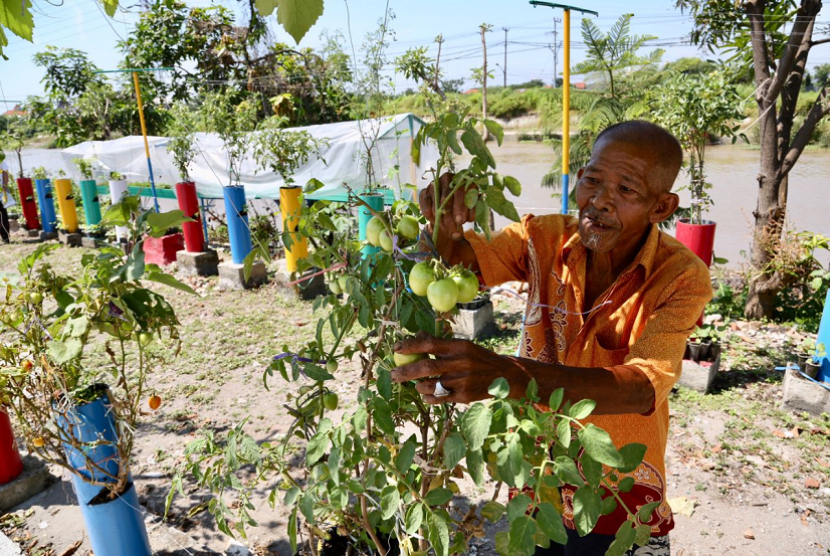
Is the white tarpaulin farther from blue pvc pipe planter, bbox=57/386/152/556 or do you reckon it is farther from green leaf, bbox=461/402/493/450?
green leaf, bbox=461/402/493/450

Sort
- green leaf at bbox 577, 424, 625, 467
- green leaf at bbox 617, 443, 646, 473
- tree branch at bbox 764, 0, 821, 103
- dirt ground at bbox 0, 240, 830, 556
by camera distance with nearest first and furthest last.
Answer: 1. green leaf at bbox 577, 424, 625, 467
2. green leaf at bbox 617, 443, 646, 473
3. dirt ground at bbox 0, 240, 830, 556
4. tree branch at bbox 764, 0, 821, 103

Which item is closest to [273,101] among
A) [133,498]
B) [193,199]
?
[193,199]

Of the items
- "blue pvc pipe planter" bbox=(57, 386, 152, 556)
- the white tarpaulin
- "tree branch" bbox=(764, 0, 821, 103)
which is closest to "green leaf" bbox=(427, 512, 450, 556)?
"blue pvc pipe planter" bbox=(57, 386, 152, 556)

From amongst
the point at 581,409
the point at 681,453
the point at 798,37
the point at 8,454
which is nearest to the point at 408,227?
the point at 581,409

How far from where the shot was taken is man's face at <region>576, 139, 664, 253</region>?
1589 millimetres

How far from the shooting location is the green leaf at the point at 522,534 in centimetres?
100

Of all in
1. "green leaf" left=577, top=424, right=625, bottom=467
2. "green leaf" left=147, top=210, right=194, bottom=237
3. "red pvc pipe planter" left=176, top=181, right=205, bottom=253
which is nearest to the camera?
"green leaf" left=577, top=424, right=625, bottom=467

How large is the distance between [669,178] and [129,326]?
1863mm

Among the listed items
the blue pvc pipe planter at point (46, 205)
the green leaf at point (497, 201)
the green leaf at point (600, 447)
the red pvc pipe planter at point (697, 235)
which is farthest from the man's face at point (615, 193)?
the blue pvc pipe planter at point (46, 205)

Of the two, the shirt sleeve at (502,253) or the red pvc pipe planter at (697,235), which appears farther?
the red pvc pipe planter at (697,235)

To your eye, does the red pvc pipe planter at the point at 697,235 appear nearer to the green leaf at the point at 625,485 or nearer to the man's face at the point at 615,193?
the man's face at the point at 615,193

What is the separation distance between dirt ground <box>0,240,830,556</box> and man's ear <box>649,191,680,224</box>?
4.11 ft

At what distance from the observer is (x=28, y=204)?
11.4 meters

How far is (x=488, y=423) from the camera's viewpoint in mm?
1020
